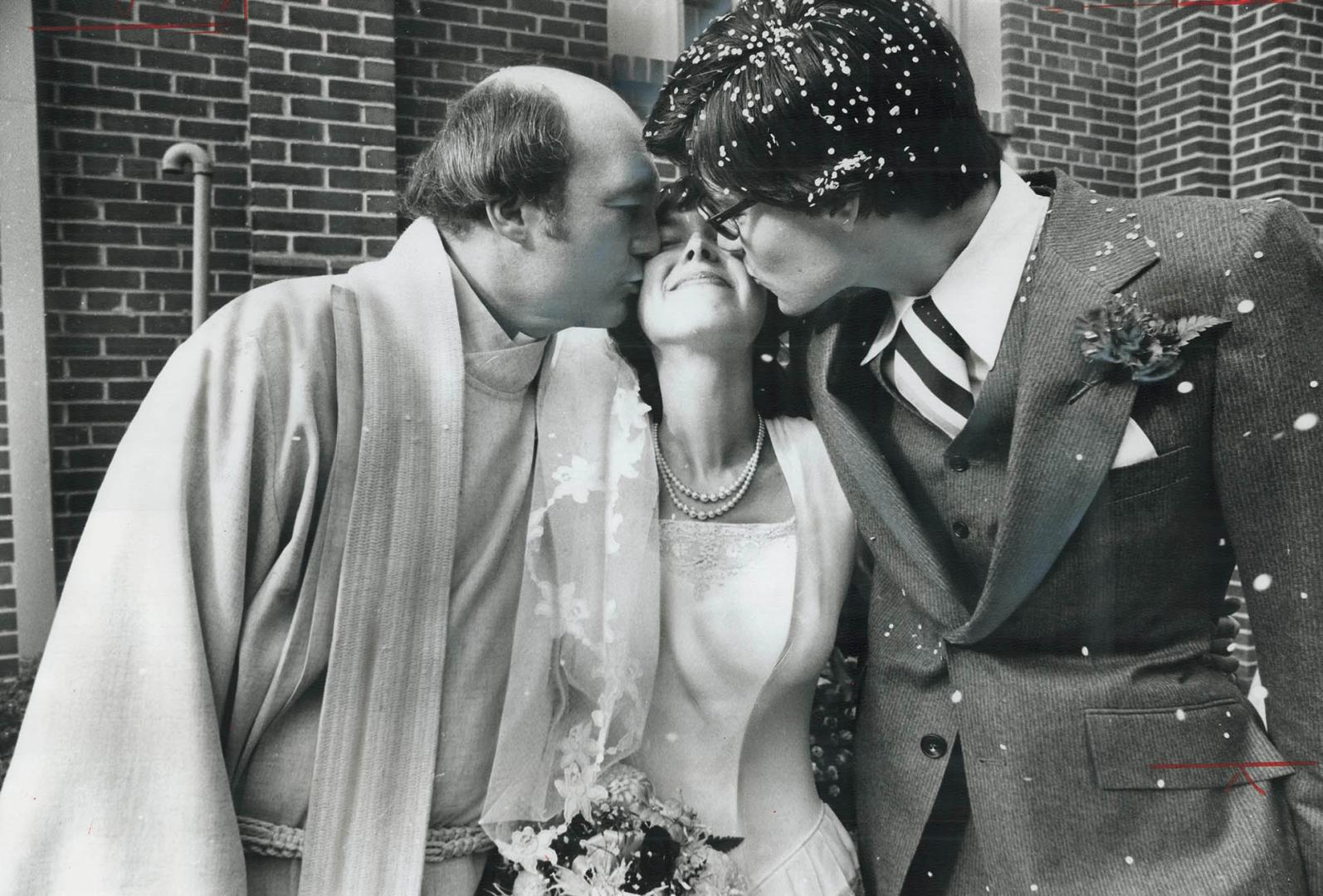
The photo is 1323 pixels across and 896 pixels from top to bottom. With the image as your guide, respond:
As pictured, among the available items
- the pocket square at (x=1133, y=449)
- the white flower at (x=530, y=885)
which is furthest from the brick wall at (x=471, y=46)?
the white flower at (x=530, y=885)

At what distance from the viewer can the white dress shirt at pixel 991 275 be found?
4.52 feet

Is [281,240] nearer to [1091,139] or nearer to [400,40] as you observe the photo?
[400,40]

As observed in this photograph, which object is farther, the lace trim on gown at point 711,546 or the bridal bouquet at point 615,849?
the lace trim on gown at point 711,546

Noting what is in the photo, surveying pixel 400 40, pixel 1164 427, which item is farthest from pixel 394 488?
pixel 1164 427

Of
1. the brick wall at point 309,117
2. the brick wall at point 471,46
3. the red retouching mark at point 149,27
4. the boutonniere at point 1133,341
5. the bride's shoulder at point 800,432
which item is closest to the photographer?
the boutonniere at point 1133,341

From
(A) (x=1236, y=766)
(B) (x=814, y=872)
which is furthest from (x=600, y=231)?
(A) (x=1236, y=766)

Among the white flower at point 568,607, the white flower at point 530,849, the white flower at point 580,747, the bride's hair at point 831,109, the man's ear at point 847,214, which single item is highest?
the bride's hair at point 831,109

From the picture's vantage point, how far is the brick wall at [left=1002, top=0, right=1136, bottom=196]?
5.27 ft

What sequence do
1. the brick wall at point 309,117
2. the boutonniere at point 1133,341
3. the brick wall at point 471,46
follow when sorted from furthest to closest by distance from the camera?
the brick wall at point 471,46 → the brick wall at point 309,117 → the boutonniere at point 1133,341

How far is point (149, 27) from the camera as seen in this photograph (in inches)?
54.9

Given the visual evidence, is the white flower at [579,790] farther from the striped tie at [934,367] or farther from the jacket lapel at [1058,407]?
the striped tie at [934,367]

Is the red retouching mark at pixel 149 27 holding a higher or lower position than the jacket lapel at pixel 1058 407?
higher

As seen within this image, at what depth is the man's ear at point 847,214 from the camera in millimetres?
1379

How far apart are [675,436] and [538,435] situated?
9.4 inches
